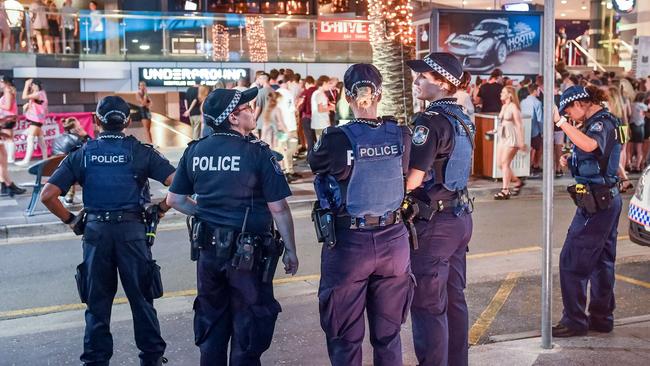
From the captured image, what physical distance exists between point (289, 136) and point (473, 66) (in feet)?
20.7

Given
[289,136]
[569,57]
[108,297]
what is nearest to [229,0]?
[569,57]

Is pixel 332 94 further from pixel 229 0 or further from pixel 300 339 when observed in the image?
pixel 229 0

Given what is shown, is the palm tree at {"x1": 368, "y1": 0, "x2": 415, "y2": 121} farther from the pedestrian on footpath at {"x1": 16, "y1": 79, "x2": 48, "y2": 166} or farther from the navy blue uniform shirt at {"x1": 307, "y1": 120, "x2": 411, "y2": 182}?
the navy blue uniform shirt at {"x1": 307, "y1": 120, "x2": 411, "y2": 182}

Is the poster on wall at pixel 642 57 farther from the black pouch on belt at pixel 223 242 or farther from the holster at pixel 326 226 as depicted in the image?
the black pouch on belt at pixel 223 242

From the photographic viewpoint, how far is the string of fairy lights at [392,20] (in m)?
14.0

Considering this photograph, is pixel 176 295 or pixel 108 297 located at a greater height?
pixel 108 297

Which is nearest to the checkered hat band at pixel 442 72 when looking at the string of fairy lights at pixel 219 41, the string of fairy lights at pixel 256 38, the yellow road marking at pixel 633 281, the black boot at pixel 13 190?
the yellow road marking at pixel 633 281

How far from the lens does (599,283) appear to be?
6.02 metres

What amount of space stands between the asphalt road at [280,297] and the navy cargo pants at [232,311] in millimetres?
1030

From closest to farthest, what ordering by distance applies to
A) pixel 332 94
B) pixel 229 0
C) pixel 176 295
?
pixel 176 295 < pixel 332 94 < pixel 229 0

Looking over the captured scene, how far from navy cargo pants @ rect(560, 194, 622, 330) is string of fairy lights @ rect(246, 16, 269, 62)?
62.3ft

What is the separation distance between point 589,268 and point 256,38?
19.3m

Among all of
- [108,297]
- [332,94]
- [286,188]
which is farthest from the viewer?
[332,94]

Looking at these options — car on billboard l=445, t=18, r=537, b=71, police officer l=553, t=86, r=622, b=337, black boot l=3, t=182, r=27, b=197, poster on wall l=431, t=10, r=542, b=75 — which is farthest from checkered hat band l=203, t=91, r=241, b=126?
car on billboard l=445, t=18, r=537, b=71
